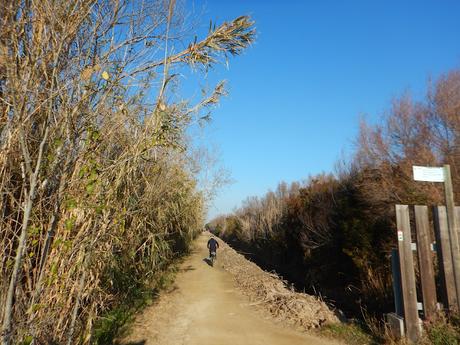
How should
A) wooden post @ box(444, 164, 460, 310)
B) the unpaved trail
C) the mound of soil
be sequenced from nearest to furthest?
wooden post @ box(444, 164, 460, 310), the unpaved trail, the mound of soil

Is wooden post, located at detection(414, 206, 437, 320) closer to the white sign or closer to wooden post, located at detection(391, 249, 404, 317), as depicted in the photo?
wooden post, located at detection(391, 249, 404, 317)

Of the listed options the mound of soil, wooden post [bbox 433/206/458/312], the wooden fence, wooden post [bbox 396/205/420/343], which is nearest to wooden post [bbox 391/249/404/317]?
the wooden fence

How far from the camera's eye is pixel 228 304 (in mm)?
8078

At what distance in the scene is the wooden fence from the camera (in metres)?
4.67

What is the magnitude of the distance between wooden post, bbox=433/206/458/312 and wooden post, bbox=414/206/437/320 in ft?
0.52

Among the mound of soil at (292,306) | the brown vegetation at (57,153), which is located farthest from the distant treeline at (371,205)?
the brown vegetation at (57,153)

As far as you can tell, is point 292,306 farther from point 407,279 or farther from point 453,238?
point 453,238

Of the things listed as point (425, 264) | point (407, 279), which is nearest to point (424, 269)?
point (425, 264)

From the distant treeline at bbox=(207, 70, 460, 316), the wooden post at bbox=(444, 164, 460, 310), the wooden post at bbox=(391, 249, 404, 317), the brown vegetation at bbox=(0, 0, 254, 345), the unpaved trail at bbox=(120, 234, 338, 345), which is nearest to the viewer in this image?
the brown vegetation at bbox=(0, 0, 254, 345)

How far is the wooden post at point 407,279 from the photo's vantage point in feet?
15.1

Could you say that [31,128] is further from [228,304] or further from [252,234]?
[252,234]

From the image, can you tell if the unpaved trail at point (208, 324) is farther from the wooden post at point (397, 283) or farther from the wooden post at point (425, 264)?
the wooden post at point (425, 264)

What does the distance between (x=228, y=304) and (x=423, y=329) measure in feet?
14.8

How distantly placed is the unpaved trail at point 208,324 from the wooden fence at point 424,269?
4.39ft
